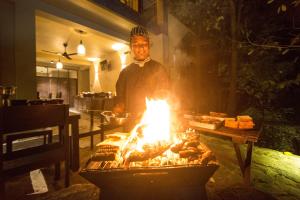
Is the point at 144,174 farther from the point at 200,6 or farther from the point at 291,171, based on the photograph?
the point at 200,6

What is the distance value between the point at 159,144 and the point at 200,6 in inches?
316

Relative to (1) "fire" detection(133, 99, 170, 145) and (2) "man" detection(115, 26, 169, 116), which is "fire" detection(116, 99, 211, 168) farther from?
(2) "man" detection(115, 26, 169, 116)

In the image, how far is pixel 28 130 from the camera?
9.70 feet

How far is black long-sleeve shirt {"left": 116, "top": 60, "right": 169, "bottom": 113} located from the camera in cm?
373

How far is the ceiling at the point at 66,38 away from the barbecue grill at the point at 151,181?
6.52 meters

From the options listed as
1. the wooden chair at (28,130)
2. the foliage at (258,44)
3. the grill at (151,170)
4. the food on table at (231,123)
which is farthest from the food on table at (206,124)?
the foliage at (258,44)

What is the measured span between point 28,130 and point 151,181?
2.31 metres

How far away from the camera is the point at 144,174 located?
1823mm

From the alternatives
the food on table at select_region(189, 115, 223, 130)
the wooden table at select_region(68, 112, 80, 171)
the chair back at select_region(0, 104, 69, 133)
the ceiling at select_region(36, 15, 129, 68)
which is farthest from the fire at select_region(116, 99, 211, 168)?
the ceiling at select_region(36, 15, 129, 68)

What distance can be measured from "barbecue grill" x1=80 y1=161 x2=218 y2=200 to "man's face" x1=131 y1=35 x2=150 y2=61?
2.29 m

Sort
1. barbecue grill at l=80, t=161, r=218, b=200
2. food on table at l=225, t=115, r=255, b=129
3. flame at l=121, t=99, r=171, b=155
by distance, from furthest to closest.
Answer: food on table at l=225, t=115, r=255, b=129
flame at l=121, t=99, r=171, b=155
barbecue grill at l=80, t=161, r=218, b=200

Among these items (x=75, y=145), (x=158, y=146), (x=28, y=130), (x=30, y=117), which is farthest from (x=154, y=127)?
(x=75, y=145)

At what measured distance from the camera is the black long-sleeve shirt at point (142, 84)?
3729 mm

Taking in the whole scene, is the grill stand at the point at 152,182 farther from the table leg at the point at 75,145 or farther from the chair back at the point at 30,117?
the table leg at the point at 75,145
